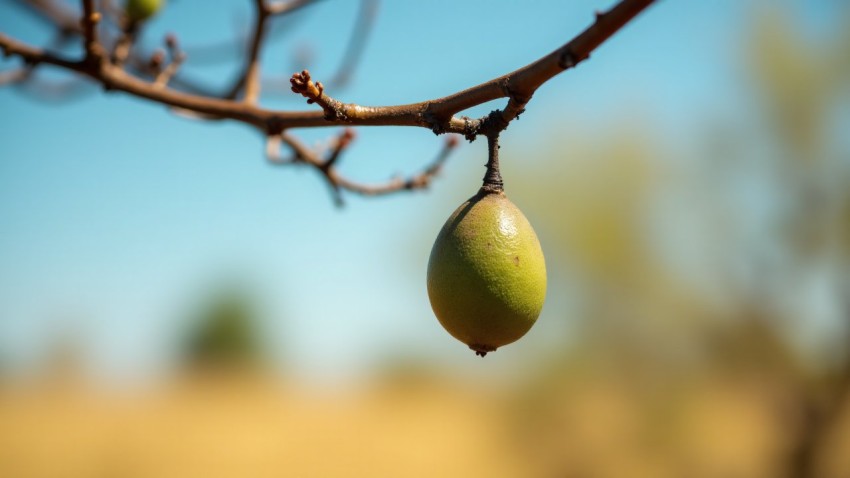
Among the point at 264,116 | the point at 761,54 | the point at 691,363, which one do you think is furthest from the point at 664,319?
the point at 264,116

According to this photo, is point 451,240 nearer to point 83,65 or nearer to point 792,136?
point 83,65

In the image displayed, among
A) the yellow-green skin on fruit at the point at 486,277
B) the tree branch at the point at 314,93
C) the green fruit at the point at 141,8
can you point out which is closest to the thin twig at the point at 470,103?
the tree branch at the point at 314,93

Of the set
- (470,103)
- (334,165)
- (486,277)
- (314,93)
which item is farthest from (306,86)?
(334,165)

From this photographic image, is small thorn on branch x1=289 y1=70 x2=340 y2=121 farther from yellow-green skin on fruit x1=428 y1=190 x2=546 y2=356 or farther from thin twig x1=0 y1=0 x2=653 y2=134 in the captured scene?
yellow-green skin on fruit x1=428 y1=190 x2=546 y2=356

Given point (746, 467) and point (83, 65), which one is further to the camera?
point (746, 467)

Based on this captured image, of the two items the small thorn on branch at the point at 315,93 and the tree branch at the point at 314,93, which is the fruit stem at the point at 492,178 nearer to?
the tree branch at the point at 314,93

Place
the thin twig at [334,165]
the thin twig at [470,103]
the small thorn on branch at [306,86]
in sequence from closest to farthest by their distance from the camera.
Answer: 1. the thin twig at [470,103]
2. the small thorn on branch at [306,86]
3. the thin twig at [334,165]
